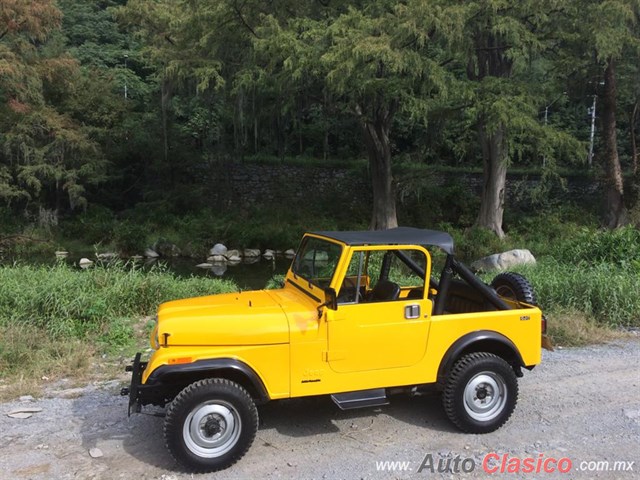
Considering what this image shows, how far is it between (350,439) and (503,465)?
115 cm

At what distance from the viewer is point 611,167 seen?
2117 centimetres

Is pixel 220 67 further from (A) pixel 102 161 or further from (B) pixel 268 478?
(B) pixel 268 478

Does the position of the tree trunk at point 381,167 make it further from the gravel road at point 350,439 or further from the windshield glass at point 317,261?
the gravel road at point 350,439

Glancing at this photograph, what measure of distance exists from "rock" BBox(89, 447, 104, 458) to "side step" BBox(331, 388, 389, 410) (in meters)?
1.77

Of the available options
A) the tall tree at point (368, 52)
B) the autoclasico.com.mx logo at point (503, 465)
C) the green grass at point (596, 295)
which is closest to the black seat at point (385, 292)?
the autoclasico.com.mx logo at point (503, 465)

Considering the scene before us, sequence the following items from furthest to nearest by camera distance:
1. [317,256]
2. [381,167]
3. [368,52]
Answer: [381,167]
[368,52]
[317,256]

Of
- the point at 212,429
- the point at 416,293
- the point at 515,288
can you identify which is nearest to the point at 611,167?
the point at 515,288

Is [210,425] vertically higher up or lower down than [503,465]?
higher up

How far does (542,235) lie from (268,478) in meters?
20.3

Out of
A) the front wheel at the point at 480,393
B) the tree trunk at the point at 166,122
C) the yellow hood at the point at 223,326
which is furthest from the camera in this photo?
the tree trunk at the point at 166,122

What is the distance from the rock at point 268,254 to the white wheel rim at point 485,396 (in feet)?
55.8

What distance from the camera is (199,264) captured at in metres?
19.7

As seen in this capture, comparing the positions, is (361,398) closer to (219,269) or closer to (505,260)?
(505,260)

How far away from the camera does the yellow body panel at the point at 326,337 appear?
4.00 m
